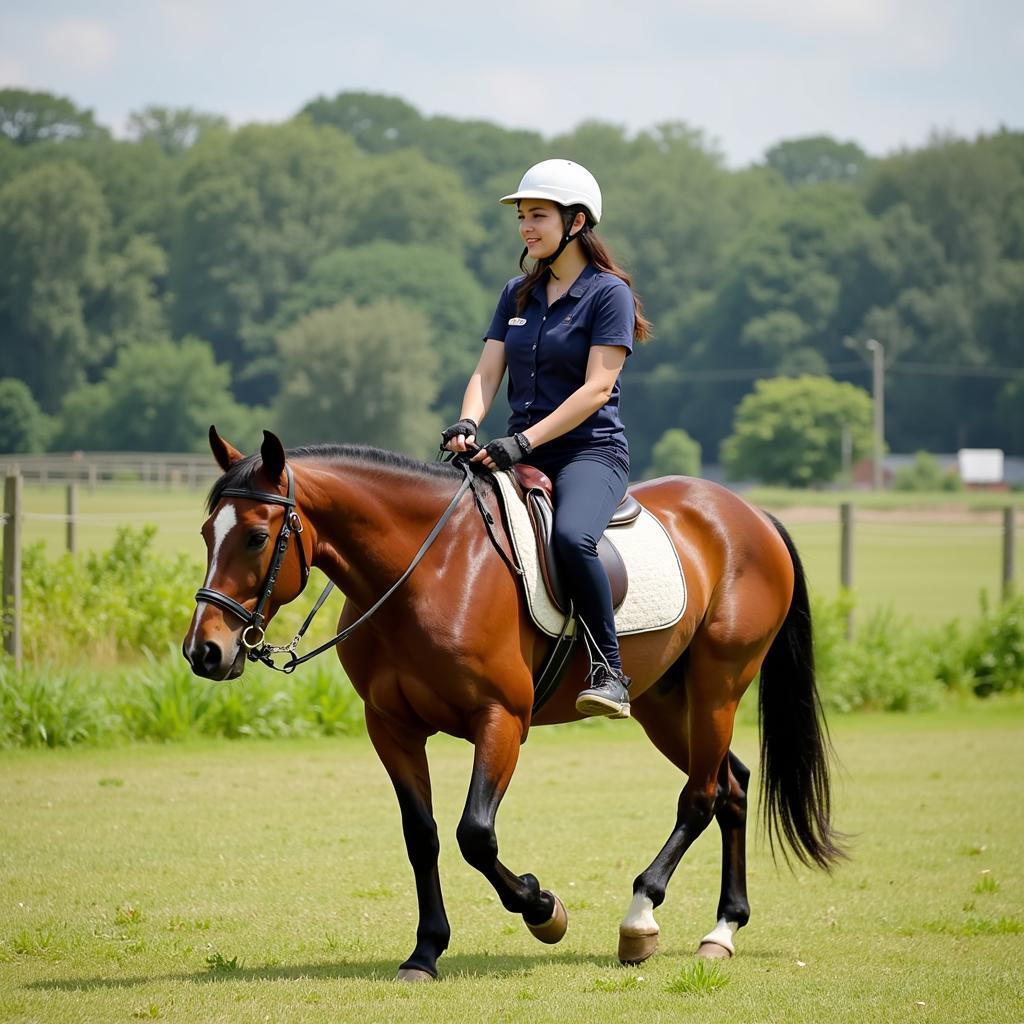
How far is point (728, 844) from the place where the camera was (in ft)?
24.4

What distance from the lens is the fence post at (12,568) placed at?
1445 cm

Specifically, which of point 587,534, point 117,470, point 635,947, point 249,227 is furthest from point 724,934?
point 249,227

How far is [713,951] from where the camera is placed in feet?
22.7

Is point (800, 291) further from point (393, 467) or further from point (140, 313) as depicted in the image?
point (393, 467)

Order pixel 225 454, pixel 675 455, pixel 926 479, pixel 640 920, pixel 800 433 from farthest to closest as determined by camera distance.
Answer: pixel 675 455 → pixel 800 433 → pixel 926 479 → pixel 640 920 → pixel 225 454

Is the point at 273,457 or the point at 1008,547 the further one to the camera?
the point at 1008,547

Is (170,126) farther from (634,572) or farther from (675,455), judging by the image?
(634,572)

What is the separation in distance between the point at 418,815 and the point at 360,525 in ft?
4.15

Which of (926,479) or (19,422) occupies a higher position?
(19,422)

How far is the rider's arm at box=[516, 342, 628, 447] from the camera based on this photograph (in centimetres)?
658

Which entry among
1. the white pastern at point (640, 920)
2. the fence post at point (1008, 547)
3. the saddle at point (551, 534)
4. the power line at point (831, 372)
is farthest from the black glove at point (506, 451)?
the power line at point (831, 372)

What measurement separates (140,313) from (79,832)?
103179 millimetres

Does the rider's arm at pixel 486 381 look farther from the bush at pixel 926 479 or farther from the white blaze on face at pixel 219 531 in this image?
the bush at pixel 926 479

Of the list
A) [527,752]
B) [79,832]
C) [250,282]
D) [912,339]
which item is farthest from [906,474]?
[79,832]
